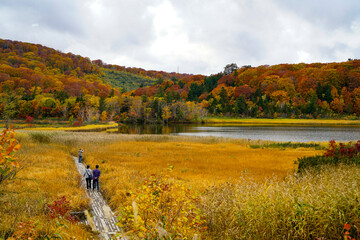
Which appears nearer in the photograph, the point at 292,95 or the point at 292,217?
the point at 292,217

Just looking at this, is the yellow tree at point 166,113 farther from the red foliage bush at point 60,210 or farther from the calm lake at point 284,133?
the red foliage bush at point 60,210

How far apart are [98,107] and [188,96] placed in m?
75.1

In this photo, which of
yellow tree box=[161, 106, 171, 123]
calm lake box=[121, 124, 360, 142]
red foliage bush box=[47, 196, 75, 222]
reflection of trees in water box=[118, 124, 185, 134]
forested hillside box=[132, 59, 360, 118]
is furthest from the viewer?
forested hillside box=[132, 59, 360, 118]

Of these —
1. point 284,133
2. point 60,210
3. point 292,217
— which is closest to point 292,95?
point 284,133

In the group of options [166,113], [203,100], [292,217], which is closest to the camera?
[292,217]

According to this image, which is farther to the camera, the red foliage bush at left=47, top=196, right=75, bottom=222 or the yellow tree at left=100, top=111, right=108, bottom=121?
the yellow tree at left=100, top=111, right=108, bottom=121

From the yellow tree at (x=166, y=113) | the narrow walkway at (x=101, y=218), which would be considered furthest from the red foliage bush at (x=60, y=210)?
the yellow tree at (x=166, y=113)

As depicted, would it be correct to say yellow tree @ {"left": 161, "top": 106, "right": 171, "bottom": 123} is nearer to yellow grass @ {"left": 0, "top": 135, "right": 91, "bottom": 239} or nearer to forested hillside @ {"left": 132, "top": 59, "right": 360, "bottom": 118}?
forested hillside @ {"left": 132, "top": 59, "right": 360, "bottom": 118}

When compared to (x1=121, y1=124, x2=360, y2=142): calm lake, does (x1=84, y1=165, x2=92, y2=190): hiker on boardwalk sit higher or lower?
higher

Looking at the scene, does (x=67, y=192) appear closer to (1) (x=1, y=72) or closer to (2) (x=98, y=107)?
(2) (x=98, y=107)

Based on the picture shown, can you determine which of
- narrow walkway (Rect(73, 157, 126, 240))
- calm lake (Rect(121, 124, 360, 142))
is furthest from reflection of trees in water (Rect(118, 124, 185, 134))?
narrow walkway (Rect(73, 157, 126, 240))

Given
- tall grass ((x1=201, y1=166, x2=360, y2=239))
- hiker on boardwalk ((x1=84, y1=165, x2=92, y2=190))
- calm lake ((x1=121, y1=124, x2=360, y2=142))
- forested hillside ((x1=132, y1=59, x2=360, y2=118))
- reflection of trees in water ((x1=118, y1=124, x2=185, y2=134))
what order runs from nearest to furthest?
tall grass ((x1=201, y1=166, x2=360, y2=239)) → hiker on boardwalk ((x1=84, y1=165, x2=92, y2=190)) → calm lake ((x1=121, y1=124, x2=360, y2=142)) → reflection of trees in water ((x1=118, y1=124, x2=185, y2=134)) → forested hillside ((x1=132, y1=59, x2=360, y2=118))

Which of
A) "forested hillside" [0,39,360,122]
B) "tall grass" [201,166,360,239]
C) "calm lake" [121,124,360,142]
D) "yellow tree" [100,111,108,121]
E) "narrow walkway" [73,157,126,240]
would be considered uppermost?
"forested hillside" [0,39,360,122]

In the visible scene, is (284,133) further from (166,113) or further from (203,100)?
(203,100)
